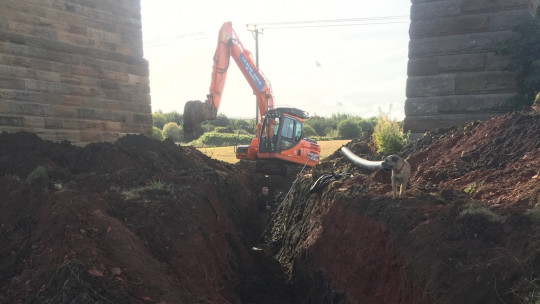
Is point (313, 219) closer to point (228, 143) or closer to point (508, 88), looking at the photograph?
point (508, 88)

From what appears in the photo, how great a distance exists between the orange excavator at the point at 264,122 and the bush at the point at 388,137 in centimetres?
660

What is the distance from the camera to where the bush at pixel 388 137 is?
9.90 meters

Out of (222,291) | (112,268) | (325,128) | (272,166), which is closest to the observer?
(112,268)

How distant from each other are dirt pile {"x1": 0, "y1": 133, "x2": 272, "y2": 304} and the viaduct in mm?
929

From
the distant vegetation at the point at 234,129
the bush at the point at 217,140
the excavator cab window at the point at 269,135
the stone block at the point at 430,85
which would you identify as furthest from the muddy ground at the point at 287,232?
the bush at the point at 217,140

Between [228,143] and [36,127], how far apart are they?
118 ft

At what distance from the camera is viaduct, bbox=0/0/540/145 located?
9289 millimetres

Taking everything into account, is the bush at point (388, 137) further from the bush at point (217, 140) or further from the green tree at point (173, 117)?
the green tree at point (173, 117)

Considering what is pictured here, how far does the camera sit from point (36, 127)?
→ 1020cm

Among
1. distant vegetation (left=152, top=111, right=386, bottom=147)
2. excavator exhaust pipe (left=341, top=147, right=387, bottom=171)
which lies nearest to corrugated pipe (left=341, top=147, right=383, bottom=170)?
excavator exhaust pipe (left=341, top=147, right=387, bottom=171)

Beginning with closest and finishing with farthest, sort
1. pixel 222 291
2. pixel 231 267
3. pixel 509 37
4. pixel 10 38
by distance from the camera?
pixel 222 291, pixel 231 267, pixel 509 37, pixel 10 38

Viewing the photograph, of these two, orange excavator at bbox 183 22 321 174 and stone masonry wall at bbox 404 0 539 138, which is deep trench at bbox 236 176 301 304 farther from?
orange excavator at bbox 183 22 321 174

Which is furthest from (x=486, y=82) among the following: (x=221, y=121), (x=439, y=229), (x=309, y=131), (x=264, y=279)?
(x=221, y=121)

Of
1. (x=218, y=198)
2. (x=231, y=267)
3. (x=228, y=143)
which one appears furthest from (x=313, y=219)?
(x=228, y=143)
